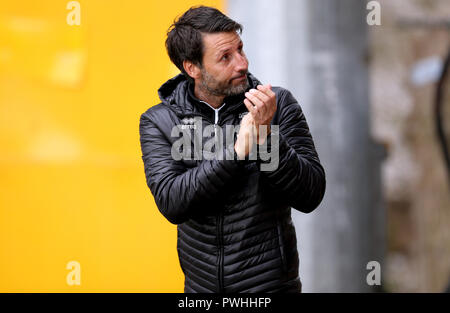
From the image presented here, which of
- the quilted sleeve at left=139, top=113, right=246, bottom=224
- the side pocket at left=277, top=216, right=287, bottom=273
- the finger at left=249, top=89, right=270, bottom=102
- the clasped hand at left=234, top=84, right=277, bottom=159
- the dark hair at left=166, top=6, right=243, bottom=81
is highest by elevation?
the dark hair at left=166, top=6, right=243, bottom=81

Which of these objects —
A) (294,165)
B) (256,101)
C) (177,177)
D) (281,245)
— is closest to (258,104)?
(256,101)

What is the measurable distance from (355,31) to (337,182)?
31.8 inches

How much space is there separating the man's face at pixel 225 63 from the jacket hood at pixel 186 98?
0.18 ft

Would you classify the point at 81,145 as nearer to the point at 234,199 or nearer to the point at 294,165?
the point at 234,199

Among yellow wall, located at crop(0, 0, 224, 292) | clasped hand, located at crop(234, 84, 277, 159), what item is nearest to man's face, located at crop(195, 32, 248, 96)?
clasped hand, located at crop(234, 84, 277, 159)

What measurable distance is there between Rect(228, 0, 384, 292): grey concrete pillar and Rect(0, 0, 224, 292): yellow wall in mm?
430

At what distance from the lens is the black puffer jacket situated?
1.85 m

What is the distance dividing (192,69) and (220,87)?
0.42 feet

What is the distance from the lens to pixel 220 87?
195 centimetres

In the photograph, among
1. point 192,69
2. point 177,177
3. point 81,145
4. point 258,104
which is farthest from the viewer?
point 81,145

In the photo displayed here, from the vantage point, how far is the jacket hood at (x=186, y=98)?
6.55 feet

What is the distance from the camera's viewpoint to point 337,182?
3.27 m

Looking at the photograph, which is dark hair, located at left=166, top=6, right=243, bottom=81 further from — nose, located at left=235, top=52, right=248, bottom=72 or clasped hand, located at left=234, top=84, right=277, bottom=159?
clasped hand, located at left=234, top=84, right=277, bottom=159

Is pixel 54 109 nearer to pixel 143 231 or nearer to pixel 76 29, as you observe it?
pixel 76 29
